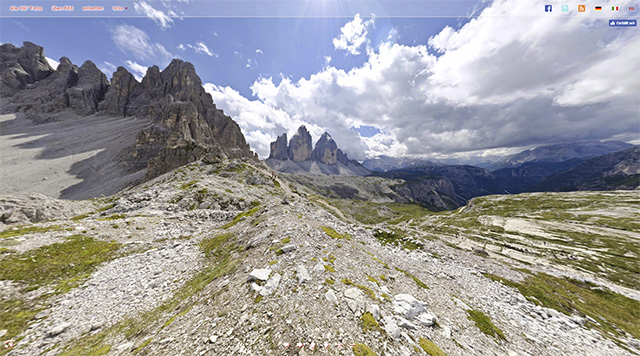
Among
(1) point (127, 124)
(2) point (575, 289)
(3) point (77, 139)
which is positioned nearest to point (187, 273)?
(2) point (575, 289)

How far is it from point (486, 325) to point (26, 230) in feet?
147

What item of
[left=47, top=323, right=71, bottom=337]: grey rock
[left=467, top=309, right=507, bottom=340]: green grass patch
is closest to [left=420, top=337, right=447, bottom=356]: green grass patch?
[left=467, top=309, right=507, bottom=340]: green grass patch

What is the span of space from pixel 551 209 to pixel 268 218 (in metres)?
150

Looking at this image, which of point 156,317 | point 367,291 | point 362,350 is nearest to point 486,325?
point 367,291

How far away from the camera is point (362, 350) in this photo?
23.2ft

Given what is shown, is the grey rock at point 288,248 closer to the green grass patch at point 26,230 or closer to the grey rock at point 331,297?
the grey rock at point 331,297

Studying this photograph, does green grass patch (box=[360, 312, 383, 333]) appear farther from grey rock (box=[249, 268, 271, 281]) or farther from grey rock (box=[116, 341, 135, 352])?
grey rock (box=[116, 341, 135, 352])

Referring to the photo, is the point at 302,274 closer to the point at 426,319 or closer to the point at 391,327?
the point at 391,327

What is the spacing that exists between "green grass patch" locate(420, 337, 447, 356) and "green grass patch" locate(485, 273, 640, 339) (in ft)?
75.1

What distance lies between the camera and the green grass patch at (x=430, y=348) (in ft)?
27.3

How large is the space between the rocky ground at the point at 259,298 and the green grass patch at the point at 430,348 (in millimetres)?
73

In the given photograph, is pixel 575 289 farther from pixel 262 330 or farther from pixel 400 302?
pixel 262 330

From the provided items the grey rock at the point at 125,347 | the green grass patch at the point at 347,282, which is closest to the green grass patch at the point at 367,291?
the green grass patch at the point at 347,282

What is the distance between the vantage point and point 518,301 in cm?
2117
